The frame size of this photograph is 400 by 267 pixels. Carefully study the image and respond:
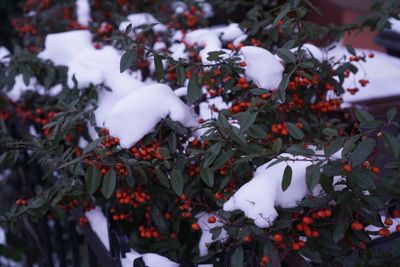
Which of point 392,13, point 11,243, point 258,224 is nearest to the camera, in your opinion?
point 258,224

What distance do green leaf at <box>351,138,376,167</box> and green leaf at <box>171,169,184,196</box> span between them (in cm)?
43

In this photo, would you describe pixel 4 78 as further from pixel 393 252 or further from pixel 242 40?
pixel 393 252

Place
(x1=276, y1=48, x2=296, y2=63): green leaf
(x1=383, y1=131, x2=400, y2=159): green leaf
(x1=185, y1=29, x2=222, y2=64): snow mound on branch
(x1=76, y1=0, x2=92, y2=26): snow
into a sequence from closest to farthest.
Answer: (x1=383, y1=131, x2=400, y2=159): green leaf
(x1=276, y1=48, x2=296, y2=63): green leaf
(x1=185, y1=29, x2=222, y2=64): snow mound on branch
(x1=76, y1=0, x2=92, y2=26): snow

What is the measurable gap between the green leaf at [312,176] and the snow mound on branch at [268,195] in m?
0.05

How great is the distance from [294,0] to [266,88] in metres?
0.25

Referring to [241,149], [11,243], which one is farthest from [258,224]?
[11,243]

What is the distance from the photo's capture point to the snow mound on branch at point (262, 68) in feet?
5.07

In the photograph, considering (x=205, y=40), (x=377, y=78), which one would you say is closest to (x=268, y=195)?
(x=205, y=40)

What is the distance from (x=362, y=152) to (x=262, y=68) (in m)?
0.49

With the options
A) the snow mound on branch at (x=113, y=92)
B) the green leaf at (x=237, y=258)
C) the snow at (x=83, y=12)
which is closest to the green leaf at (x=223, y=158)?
the green leaf at (x=237, y=258)

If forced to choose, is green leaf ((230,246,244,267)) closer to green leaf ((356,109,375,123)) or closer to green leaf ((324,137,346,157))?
green leaf ((324,137,346,157))

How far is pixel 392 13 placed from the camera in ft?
6.20

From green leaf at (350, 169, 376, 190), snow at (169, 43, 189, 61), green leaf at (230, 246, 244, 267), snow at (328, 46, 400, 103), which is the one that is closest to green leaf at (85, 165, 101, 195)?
green leaf at (230, 246, 244, 267)

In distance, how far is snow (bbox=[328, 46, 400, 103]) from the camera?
9.93ft
